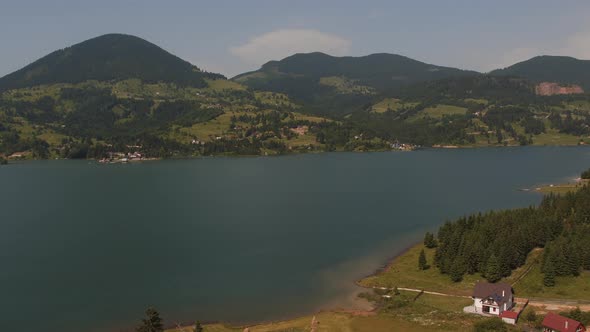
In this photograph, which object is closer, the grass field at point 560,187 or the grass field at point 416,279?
the grass field at point 416,279

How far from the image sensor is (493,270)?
230ft

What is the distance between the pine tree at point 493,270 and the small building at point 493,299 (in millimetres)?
9540

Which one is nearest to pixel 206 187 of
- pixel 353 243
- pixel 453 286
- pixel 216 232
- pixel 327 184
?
pixel 327 184

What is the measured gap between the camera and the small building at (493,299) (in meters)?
57.6

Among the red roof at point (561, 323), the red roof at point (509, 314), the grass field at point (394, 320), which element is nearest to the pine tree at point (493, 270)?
the grass field at point (394, 320)

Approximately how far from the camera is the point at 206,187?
176625 millimetres

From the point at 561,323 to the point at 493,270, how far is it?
19.5 meters

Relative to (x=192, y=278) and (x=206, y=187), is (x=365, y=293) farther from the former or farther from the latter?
(x=206, y=187)

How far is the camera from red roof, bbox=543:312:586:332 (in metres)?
49.7

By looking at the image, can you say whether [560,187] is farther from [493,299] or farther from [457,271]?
[493,299]

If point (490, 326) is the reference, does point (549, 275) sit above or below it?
above

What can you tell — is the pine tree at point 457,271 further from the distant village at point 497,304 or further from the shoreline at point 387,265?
the shoreline at point 387,265

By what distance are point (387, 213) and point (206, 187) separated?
77310mm

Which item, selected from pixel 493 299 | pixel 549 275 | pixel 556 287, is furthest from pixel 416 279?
pixel 556 287
